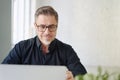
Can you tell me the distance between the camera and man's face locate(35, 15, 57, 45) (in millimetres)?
1215

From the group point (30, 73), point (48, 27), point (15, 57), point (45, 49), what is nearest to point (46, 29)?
point (48, 27)

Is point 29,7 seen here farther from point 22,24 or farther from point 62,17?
point 62,17

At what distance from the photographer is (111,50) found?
5.64 feet

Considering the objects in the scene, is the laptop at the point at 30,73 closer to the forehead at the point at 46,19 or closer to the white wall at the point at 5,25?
the forehead at the point at 46,19

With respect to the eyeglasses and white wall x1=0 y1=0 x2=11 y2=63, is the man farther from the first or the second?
white wall x1=0 y1=0 x2=11 y2=63

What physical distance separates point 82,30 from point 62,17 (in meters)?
0.20

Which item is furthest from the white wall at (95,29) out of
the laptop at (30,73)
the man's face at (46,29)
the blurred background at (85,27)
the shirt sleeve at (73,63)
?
the laptop at (30,73)

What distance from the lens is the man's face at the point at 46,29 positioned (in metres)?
1.22

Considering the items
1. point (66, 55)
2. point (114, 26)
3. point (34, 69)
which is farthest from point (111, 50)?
point (34, 69)

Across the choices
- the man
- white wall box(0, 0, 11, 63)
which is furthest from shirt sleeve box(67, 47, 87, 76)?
white wall box(0, 0, 11, 63)

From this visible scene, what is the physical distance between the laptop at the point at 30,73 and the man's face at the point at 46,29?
44 cm

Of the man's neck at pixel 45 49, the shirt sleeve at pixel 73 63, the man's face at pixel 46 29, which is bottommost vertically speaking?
the shirt sleeve at pixel 73 63

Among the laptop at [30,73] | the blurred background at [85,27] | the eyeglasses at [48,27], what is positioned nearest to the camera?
the laptop at [30,73]

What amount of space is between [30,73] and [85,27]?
3.22ft
